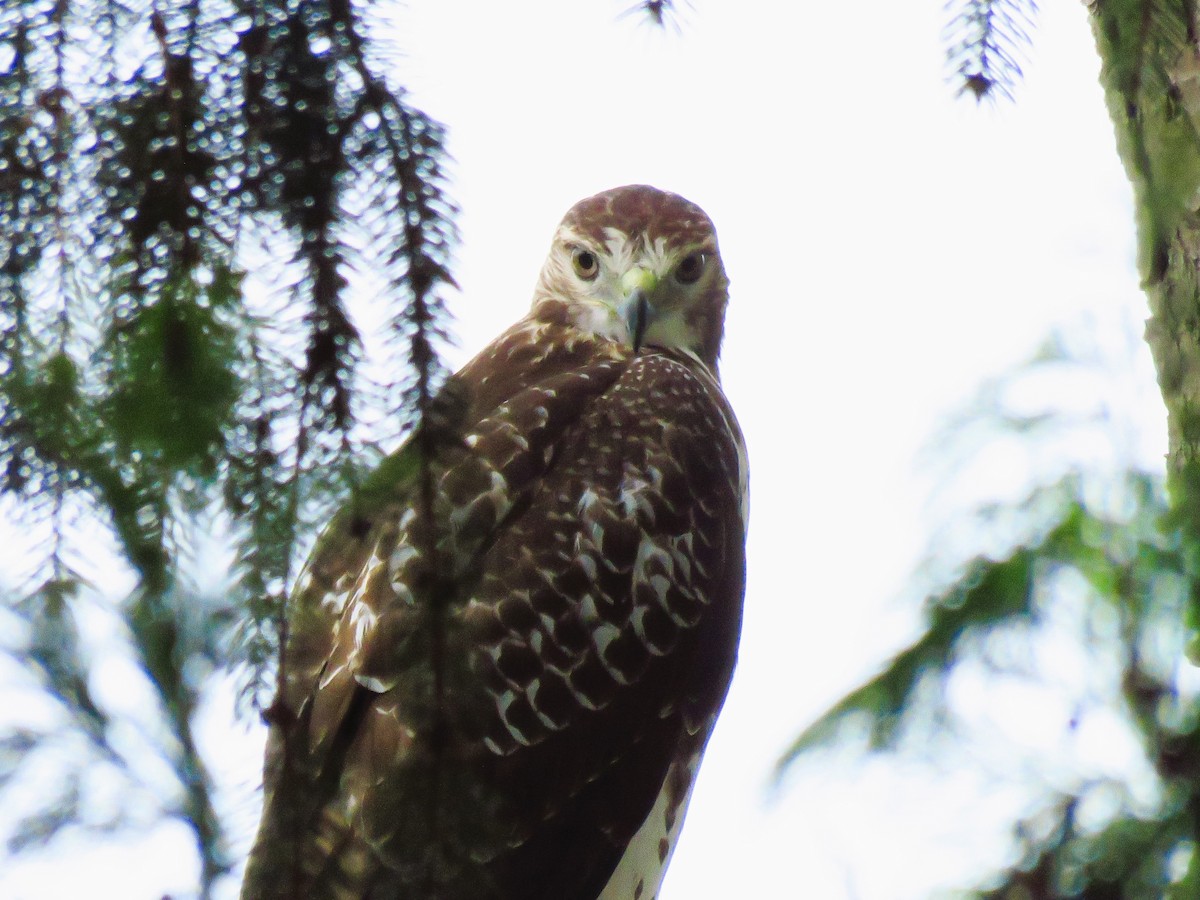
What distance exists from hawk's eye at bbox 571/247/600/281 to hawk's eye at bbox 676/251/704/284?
0.29m

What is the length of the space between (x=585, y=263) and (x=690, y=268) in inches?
14.7

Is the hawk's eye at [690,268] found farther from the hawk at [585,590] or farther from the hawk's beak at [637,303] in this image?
the hawk's beak at [637,303]

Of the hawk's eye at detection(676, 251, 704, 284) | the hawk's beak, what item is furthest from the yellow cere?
the hawk's eye at detection(676, 251, 704, 284)

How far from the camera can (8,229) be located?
1.76 meters

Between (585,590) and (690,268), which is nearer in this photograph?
(585,590)

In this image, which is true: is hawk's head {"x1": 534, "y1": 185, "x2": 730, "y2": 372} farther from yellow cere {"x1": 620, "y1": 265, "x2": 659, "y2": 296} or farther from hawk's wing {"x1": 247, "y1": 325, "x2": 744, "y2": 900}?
hawk's wing {"x1": 247, "y1": 325, "x2": 744, "y2": 900}

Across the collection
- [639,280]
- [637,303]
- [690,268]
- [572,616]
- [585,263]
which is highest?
[585,263]

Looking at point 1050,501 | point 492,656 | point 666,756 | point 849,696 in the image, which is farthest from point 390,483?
point 666,756

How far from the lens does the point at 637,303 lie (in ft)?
14.9

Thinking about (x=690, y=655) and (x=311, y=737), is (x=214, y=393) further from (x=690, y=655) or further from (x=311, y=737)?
(x=690, y=655)

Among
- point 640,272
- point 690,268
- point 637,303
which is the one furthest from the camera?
point 690,268

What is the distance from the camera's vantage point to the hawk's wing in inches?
130

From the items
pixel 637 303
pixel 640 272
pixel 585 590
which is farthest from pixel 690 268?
pixel 585 590

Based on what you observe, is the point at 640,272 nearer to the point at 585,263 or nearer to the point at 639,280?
the point at 639,280
